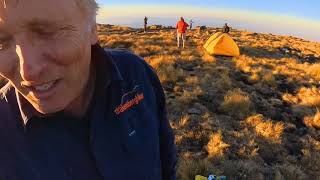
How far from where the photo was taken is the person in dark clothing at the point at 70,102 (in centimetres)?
148

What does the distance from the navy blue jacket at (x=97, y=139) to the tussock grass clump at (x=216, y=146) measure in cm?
607

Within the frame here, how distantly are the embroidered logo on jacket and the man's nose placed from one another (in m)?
0.50

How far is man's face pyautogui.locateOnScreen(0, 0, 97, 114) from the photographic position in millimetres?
1438

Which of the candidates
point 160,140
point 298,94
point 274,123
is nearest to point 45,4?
point 160,140

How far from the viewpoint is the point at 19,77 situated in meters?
1.53

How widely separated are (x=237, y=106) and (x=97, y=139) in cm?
923

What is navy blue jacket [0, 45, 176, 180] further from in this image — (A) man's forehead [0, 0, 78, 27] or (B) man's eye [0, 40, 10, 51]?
(A) man's forehead [0, 0, 78, 27]

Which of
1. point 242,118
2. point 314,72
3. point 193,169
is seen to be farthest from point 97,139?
point 314,72

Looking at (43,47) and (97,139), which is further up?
(43,47)

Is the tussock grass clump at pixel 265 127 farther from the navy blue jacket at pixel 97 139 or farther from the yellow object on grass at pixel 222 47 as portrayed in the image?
the yellow object on grass at pixel 222 47

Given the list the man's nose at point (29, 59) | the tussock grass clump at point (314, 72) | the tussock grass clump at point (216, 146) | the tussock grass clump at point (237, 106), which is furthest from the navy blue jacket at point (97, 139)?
the tussock grass clump at point (314, 72)

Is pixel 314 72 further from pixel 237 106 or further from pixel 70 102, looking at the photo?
pixel 70 102

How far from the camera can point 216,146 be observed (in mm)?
8328

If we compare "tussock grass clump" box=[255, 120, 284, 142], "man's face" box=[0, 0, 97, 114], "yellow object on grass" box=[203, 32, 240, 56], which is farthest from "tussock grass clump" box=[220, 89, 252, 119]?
"man's face" box=[0, 0, 97, 114]
